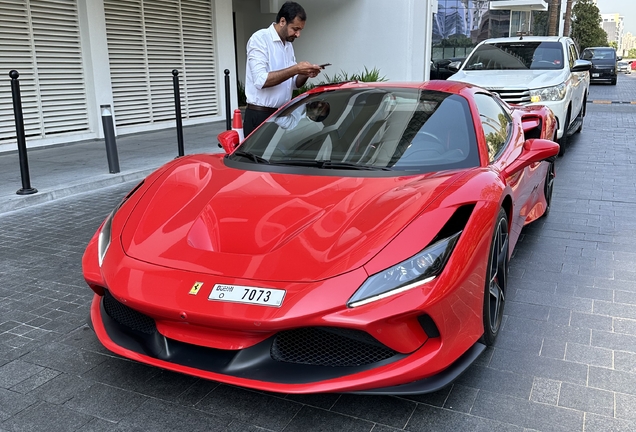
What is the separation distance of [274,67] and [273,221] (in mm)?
2756

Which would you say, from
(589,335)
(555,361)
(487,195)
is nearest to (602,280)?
(589,335)

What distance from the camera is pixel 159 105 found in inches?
478

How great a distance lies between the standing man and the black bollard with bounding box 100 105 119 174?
285cm

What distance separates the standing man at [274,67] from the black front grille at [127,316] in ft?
8.98

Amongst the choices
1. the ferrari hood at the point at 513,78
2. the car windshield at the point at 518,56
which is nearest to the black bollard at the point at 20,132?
the ferrari hood at the point at 513,78

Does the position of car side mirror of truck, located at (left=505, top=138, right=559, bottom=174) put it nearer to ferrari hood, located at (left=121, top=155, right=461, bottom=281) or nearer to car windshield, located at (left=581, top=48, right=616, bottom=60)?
ferrari hood, located at (left=121, top=155, right=461, bottom=281)

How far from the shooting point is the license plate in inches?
87.3

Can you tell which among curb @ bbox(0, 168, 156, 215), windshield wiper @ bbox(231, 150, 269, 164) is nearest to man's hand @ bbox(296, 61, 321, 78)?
windshield wiper @ bbox(231, 150, 269, 164)

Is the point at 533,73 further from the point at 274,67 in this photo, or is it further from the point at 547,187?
the point at 274,67

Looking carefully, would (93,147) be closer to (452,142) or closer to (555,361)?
(452,142)

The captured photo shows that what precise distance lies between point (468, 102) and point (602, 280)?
5.15ft

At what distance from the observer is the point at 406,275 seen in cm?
228

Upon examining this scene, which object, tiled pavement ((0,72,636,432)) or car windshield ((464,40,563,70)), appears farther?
car windshield ((464,40,563,70))

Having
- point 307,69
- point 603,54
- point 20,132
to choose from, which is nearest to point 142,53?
point 20,132
